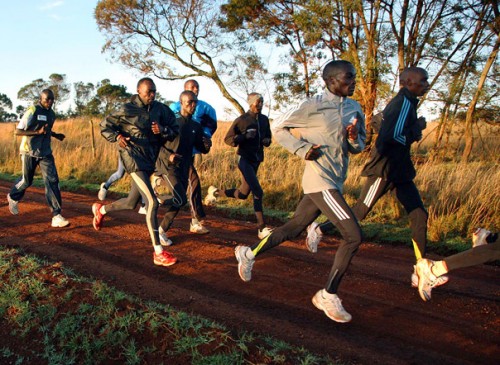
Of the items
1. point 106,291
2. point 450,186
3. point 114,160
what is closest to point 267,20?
point 114,160

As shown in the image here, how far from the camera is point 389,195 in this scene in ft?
29.4

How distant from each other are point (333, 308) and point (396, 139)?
6.30ft

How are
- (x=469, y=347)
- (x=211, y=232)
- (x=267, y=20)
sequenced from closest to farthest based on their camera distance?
1. (x=469, y=347)
2. (x=211, y=232)
3. (x=267, y=20)

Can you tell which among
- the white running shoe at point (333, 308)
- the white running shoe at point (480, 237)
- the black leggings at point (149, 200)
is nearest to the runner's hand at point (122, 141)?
the black leggings at point (149, 200)

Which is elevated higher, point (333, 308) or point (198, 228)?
point (333, 308)

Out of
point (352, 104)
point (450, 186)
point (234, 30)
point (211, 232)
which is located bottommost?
point (211, 232)

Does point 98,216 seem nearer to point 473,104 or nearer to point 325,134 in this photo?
point 325,134

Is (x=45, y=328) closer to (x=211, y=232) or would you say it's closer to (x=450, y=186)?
(x=211, y=232)

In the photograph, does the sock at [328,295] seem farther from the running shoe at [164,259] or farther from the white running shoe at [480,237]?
the running shoe at [164,259]

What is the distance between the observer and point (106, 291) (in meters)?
4.48

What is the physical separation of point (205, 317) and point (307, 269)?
6.09ft

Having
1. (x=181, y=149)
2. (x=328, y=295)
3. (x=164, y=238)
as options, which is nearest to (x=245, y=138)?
(x=181, y=149)

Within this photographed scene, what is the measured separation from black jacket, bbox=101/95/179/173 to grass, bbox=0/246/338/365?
1.84 m

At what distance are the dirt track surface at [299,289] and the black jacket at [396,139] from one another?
47.6 inches
